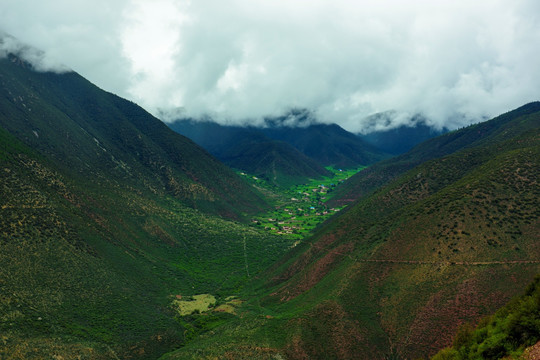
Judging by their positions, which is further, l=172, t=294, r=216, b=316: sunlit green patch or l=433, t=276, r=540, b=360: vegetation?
l=172, t=294, r=216, b=316: sunlit green patch

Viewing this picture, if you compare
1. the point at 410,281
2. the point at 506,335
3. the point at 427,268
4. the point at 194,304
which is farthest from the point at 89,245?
the point at 506,335

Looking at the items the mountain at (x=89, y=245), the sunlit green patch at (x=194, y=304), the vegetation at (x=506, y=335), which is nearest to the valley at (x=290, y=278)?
the vegetation at (x=506, y=335)

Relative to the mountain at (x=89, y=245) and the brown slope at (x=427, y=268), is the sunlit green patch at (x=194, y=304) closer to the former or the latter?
the mountain at (x=89, y=245)

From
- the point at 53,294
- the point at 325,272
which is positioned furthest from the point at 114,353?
the point at 325,272

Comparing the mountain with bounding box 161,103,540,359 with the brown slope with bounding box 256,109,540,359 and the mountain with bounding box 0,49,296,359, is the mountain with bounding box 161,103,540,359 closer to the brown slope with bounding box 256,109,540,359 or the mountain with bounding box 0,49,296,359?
the brown slope with bounding box 256,109,540,359

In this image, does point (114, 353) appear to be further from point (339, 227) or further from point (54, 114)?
point (54, 114)

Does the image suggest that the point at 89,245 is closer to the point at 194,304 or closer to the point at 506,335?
the point at 194,304

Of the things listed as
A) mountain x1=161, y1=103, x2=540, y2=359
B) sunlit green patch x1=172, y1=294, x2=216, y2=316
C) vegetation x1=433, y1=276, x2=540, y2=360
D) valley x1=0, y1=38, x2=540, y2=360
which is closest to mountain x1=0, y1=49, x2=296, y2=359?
valley x1=0, y1=38, x2=540, y2=360

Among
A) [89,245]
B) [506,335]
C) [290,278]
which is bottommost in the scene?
[290,278]
